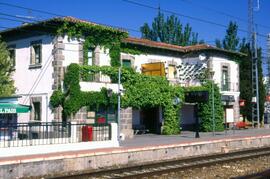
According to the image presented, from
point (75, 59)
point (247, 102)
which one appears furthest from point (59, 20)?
point (247, 102)

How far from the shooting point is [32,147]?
1767 centimetres

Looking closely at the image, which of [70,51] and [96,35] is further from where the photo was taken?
[96,35]

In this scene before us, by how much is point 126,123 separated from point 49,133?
9.76 metres

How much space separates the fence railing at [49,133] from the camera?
17250 mm

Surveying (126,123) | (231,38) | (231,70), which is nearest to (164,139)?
(126,123)

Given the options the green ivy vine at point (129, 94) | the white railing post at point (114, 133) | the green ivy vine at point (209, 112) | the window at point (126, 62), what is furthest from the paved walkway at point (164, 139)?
the window at point (126, 62)

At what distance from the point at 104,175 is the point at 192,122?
2270 centimetres

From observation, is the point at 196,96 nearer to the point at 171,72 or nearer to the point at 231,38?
the point at 171,72

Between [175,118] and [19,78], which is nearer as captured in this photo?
[19,78]

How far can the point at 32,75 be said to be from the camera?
26609 millimetres

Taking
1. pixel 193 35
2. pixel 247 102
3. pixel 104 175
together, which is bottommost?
pixel 104 175

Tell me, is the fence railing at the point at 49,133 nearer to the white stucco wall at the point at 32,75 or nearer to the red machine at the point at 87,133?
the red machine at the point at 87,133

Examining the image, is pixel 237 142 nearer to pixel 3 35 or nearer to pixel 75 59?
pixel 75 59

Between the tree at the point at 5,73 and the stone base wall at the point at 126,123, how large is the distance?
667 centimetres
